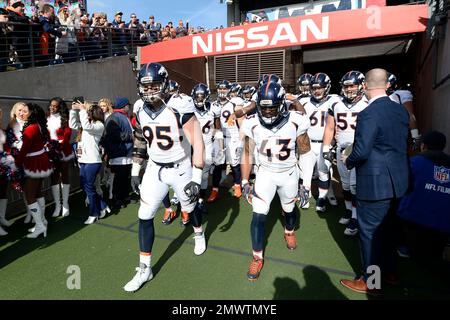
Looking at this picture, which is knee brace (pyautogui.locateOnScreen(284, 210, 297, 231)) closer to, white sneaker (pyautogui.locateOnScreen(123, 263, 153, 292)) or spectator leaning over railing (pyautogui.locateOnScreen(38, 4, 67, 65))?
white sneaker (pyautogui.locateOnScreen(123, 263, 153, 292))

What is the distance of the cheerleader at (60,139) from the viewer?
5746 mm

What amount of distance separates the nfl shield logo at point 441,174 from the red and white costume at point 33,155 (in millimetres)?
5597

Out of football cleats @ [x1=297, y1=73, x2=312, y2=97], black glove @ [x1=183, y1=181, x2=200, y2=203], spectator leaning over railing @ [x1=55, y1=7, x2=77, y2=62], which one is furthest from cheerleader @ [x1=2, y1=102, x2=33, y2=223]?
football cleats @ [x1=297, y1=73, x2=312, y2=97]

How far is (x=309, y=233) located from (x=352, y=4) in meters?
13.2

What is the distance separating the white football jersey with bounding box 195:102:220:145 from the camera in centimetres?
612

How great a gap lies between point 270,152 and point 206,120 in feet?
8.88

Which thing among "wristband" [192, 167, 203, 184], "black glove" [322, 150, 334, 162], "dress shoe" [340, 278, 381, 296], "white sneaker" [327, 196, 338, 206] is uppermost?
"black glove" [322, 150, 334, 162]

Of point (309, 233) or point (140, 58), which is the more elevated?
point (140, 58)

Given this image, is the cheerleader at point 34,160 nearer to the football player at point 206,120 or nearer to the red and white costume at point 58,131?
the red and white costume at point 58,131

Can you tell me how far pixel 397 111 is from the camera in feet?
9.86

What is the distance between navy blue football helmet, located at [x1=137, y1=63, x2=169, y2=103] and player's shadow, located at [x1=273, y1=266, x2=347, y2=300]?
2.63 m

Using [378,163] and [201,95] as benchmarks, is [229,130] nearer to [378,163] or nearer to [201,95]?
[201,95]
